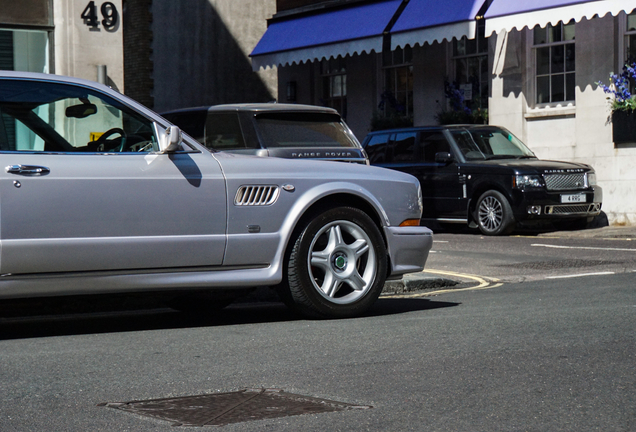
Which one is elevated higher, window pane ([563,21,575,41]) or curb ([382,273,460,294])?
window pane ([563,21,575,41])

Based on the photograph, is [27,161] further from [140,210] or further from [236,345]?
[236,345]

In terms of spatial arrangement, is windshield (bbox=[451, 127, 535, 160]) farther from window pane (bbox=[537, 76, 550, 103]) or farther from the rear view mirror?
the rear view mirror

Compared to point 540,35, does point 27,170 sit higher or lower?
lower

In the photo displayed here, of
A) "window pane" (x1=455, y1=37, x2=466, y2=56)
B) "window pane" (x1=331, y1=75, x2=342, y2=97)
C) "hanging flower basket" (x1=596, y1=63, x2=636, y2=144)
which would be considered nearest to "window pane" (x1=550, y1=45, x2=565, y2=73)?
"hanging flower basket" (x1=596, y1=63, x2=636, y2=144)

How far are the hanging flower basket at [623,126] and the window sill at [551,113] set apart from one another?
1122mm

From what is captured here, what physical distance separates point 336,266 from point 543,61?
14360mm

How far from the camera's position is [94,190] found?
20.9ft

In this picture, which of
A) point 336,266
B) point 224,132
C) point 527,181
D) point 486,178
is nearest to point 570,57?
point 486,178

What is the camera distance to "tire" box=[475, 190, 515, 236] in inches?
654

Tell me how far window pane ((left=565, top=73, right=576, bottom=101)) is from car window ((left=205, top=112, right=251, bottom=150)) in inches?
402

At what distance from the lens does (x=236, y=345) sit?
20.1 feet

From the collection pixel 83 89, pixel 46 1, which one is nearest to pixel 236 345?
pixel 83 89

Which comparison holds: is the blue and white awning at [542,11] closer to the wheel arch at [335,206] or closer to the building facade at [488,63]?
the building facade at [488,63]

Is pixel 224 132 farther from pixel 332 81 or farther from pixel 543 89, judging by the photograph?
pixel 332 81
